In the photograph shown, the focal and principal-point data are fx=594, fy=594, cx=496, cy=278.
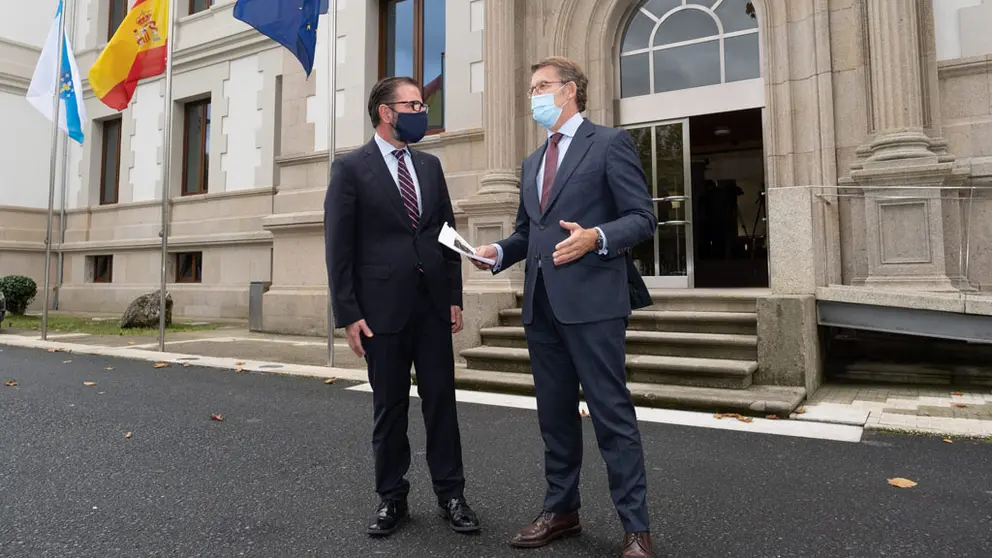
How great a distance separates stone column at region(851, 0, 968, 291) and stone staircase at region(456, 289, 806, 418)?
5.19 feet

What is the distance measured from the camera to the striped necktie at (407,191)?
2.88 m

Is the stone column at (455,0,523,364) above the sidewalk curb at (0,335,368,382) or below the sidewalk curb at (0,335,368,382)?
above

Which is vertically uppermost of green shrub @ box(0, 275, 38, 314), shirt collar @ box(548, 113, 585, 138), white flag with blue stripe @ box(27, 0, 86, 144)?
white flag with blue stripe @ box(27, 0, 86, 144)

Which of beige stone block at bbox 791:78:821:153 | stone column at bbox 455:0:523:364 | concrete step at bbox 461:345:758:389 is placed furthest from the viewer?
stone column at bbox 455:0:523:364

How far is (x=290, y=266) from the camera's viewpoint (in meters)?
11.7

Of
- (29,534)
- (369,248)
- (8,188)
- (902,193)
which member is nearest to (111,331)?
(8,188)

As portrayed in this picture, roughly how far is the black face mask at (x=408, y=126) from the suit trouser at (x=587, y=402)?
3.08ft

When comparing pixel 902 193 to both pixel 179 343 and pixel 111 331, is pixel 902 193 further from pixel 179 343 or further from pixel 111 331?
pixel 111 331

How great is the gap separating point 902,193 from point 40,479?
774cm

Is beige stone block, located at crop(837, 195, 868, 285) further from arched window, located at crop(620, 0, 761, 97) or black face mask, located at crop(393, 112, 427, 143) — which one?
black face mask, located at crop(393, 112, 427, 143)

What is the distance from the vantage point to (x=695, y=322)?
6453 millimetres

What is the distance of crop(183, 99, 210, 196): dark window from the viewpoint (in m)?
16.2

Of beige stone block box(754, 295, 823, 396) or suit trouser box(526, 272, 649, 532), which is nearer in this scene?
suit trouser box(526, 272, 649, 532)

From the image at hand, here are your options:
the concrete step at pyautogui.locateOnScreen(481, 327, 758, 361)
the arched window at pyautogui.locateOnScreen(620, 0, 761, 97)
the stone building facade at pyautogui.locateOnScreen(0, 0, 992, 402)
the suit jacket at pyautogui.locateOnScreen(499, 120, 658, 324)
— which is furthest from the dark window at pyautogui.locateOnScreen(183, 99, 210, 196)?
the suit jacket at pyautogui.locateOnScreen(499, 120, 658, 324)
